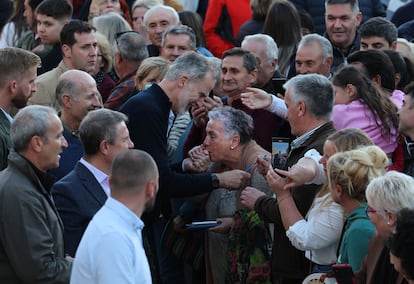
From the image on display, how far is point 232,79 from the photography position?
816 centimetres

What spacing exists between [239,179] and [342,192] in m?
1.38

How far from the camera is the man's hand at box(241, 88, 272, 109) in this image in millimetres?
7645

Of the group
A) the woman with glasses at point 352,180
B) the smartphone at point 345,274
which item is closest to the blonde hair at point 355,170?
the woman with glasses at point 352,180

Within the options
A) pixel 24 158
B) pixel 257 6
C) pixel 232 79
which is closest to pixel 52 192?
pixel 24 158

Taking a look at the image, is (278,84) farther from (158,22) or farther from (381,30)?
(158,22)

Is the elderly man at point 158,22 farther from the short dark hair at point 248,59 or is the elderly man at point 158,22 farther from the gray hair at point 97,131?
the gray hair at point 97,131

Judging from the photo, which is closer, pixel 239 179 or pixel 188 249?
pixel 239 179

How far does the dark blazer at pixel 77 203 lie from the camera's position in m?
6.36

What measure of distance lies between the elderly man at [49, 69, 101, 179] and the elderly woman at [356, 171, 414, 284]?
106 inches

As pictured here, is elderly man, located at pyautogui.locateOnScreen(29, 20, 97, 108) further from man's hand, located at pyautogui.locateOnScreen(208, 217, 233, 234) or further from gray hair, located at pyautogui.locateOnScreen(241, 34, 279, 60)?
man's hand, located at pyautogui.locateOnScreen(208, 217, 233, 234)

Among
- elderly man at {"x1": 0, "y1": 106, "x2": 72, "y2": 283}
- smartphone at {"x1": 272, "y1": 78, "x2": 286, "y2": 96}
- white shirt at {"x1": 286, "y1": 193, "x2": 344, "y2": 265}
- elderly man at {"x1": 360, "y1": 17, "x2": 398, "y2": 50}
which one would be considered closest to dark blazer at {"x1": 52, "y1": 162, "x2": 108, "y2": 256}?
elderly man at {"x1": 0, "y1": 106, "x2": 72, "y2": 283}

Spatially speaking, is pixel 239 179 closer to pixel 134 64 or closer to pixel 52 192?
pixel 52 192

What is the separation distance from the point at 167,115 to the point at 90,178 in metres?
1.29

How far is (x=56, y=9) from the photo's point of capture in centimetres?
1034
